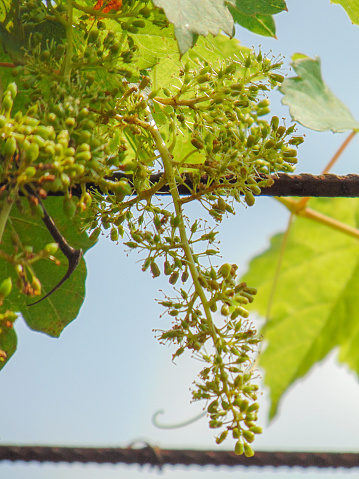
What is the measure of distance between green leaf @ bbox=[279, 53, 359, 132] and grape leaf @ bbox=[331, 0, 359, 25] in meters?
0.12

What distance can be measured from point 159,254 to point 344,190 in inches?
16.2

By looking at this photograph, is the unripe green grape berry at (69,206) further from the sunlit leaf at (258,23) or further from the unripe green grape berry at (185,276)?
the sunlit leaf at (258,23)

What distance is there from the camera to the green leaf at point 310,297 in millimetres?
2951

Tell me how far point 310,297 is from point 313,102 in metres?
1.98

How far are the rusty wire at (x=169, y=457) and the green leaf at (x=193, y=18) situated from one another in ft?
3.20

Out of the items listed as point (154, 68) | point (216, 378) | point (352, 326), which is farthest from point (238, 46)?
point (352, 326)

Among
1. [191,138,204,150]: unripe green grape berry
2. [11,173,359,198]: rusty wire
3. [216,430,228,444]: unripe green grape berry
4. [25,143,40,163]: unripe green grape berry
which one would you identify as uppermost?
[25,143,40,163]: unripe green grape berry

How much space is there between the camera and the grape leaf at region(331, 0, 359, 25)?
4.32 feet

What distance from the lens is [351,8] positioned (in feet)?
4.33

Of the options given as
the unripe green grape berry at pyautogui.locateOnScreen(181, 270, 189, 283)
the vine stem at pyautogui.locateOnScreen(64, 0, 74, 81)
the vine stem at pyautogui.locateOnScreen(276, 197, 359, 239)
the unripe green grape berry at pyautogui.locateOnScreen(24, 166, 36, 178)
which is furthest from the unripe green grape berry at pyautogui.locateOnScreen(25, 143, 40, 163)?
the vine stem at pyautogui.locateOnScreen(276, 197, 359, 239)

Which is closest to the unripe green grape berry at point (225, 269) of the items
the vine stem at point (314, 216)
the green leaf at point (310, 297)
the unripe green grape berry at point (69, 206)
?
the unripe green grape berry at point (69, 206)

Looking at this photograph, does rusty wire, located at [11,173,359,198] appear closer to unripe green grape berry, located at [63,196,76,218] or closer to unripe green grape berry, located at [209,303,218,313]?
unripe green grape berry, located at [209,303,218,313]

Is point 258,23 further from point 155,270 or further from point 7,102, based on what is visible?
point 7,102

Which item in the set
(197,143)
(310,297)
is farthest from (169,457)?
(310,297)
